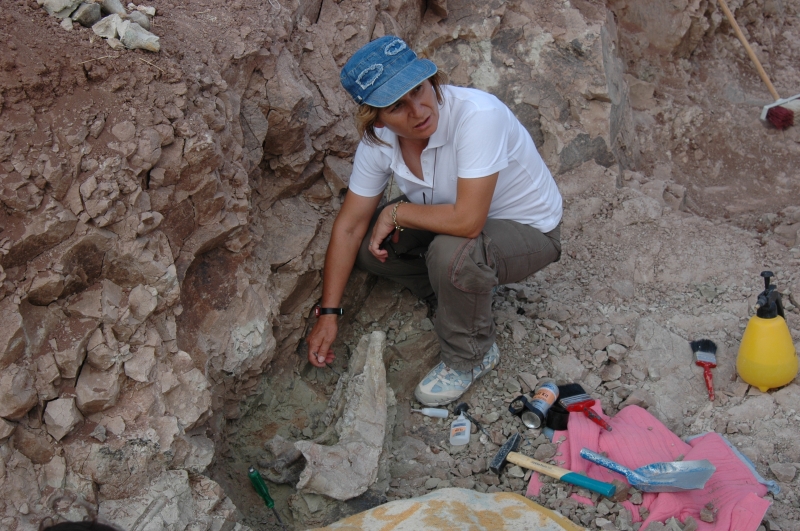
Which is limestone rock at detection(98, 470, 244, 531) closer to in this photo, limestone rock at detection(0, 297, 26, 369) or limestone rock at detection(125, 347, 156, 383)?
limestone rock at detection(125, 347, 156, 383)

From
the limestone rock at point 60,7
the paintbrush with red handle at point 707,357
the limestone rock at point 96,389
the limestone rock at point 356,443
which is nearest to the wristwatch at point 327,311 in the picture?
the limestone rock at point 356,443

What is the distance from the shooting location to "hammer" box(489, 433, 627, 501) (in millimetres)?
2193

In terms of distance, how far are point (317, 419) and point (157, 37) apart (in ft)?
4.97

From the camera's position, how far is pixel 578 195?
3793mm

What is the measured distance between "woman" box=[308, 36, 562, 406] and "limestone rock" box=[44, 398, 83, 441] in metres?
1.02

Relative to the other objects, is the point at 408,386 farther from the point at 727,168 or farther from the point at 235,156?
the point at 727,168

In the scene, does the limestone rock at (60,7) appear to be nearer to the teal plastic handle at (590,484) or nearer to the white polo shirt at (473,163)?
the white polo shirt at (473,163)

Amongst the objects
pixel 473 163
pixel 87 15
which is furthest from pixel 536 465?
pixel 87 15

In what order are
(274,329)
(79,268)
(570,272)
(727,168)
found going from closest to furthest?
(79,268), (274,329), (570,272), (727,168)

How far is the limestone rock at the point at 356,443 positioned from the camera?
2.21 meters

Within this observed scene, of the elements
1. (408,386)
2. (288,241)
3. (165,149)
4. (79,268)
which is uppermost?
(165,149)

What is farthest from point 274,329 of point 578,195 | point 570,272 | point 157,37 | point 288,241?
point 578,195

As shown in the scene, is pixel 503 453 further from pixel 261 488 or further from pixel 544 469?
pixel 261 488

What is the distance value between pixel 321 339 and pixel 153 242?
0.85m
